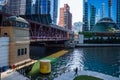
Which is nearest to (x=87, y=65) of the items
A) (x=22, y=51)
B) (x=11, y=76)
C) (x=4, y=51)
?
(x=22, y=51)

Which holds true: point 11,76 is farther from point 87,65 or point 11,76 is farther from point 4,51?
point 87,65

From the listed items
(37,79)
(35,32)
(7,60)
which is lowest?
(37,79)

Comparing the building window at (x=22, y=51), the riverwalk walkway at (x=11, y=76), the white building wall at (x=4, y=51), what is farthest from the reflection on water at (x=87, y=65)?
the white building wall at (x=4, y=51)

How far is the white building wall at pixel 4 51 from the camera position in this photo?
133 ft

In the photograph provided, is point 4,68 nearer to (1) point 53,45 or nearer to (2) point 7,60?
(2) point 7,60

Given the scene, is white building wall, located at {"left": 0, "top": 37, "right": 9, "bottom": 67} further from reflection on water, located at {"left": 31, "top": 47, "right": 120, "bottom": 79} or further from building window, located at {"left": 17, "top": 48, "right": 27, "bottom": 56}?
reflection on water, located at {"left": 31, "top": 47, "right": 120, "bottom": 79}

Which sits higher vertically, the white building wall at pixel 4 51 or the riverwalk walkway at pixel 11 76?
the white building wall at pixel 4 51

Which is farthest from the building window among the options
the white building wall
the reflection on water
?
the reflection on water

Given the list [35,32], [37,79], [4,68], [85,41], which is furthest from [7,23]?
[85,41]

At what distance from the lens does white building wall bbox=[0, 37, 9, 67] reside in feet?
133

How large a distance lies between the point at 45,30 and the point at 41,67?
45588mm

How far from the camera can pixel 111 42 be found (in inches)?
6988

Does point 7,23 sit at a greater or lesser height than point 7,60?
greater

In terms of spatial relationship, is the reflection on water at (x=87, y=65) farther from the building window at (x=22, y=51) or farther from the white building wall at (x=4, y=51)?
the white building wall at (x=4, y=51)
